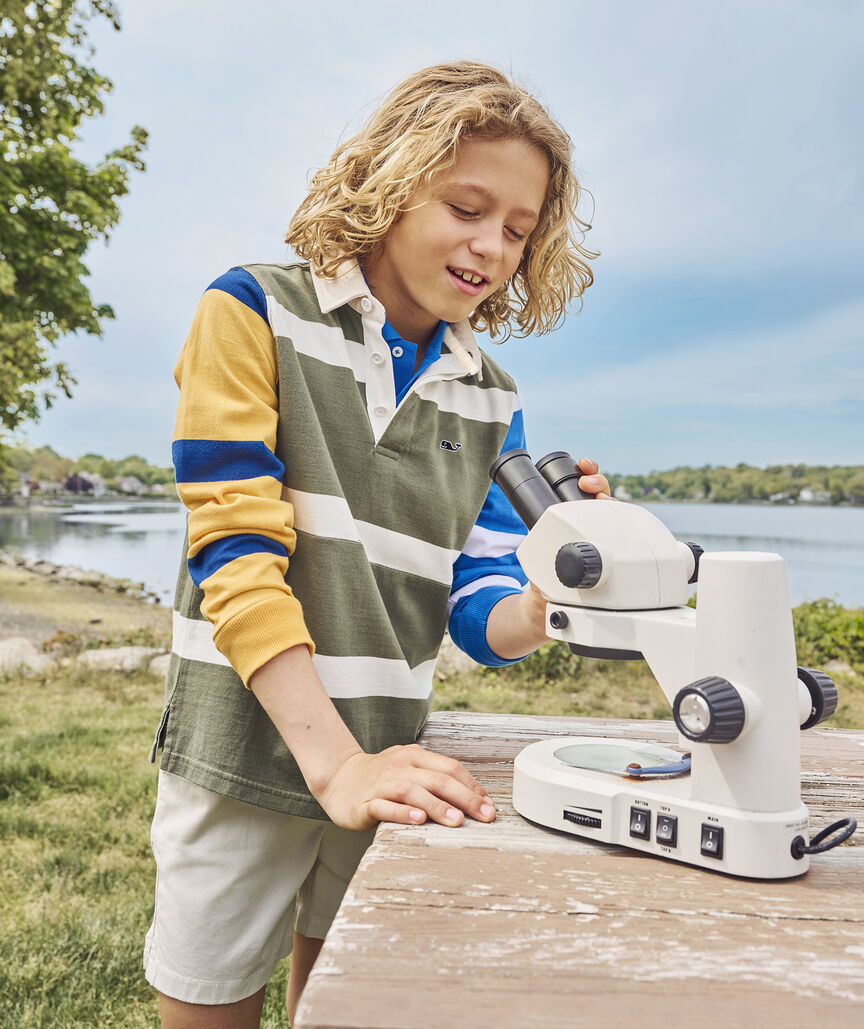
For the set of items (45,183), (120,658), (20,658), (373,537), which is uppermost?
(45,183)

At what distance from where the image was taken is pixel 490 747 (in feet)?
4.61

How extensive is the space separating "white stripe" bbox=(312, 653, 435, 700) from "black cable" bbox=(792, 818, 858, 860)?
71cm

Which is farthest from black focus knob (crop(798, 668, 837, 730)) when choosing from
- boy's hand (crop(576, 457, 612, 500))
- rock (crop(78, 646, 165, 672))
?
rock (crop(78, 646, 165, 672))

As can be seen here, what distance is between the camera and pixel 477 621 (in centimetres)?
159

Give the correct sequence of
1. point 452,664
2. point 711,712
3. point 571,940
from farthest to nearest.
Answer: point 452,664, point 711,712, point 571,940

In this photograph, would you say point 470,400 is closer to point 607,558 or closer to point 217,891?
point 607,558

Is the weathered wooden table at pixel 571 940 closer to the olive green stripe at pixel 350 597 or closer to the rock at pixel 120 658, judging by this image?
the olive green stripe at pixel 350 597

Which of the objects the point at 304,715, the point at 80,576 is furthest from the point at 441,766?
the point at 80,576

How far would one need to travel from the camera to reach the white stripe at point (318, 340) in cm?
135

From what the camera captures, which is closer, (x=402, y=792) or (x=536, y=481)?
(x=402, y=792)

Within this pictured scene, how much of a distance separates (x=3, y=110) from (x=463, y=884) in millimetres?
9384

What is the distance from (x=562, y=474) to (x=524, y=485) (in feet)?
0.24

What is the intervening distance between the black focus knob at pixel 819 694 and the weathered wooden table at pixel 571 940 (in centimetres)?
16

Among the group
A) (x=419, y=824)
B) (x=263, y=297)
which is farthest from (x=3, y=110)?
(x=419, y=824)
